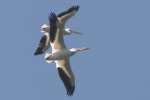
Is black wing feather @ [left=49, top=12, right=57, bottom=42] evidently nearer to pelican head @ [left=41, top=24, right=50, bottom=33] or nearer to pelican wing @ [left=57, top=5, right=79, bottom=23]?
pelican head @ [left=41, top=24, right=50, bottom=33]

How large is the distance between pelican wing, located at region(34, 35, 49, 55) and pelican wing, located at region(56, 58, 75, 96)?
10.2ft

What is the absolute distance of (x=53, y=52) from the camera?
5594 centimetres

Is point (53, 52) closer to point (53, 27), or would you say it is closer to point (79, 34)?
point (53, 27)

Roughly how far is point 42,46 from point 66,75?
3924 mm

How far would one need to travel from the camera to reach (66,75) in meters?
56.9

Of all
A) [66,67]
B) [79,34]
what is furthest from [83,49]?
[79,34]

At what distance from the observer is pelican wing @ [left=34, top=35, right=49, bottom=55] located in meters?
60.0

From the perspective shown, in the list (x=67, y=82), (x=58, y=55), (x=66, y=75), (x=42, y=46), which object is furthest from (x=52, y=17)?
(x=42, y=46)

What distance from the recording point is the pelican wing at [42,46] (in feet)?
197

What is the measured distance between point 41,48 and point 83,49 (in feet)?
12.9

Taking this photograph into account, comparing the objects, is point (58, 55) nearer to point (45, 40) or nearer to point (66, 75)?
point (66, 75)

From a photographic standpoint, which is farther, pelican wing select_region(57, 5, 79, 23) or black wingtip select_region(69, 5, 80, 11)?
black wingtip select_region(69, 5, 80, 11)

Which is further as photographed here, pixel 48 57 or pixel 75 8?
pixel 75 8

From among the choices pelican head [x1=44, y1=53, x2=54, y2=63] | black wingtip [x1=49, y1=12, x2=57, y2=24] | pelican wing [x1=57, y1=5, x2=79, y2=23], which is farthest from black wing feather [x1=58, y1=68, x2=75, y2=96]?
pelican wing [x1=57, y1=5, x2=79, y2=23]
